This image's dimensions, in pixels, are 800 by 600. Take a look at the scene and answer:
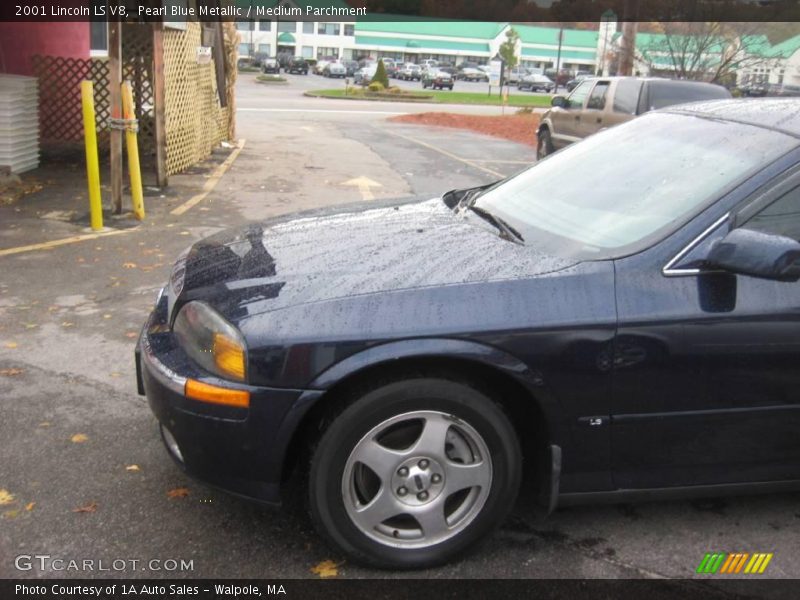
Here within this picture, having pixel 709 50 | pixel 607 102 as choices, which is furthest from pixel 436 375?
pixel 709 50

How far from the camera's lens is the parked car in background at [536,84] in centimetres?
6669

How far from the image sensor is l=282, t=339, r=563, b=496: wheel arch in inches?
107

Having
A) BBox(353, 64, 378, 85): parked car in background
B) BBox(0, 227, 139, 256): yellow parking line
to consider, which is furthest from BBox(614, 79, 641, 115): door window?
BBox(353, 64, 378, 85): parked car in background

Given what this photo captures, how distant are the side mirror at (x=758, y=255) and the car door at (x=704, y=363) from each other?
0.11 metres

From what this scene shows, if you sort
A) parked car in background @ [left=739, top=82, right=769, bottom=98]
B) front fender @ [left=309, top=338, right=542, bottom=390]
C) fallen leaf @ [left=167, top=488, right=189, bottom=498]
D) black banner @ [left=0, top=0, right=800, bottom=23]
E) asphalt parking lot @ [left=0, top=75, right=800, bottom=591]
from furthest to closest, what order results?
parked car in background @ [left=739, top=82, right=769, bottom=98], black banner @ [left=0, top=0, right=800, bottom=23], fallen leaf @ [left=167, top=488, right=189, bottom=498], asphalt parking lot @ [left=0, top=75, right=800, bottom=591], front fender @ [left=309, top=338, right=542, bottom=390]

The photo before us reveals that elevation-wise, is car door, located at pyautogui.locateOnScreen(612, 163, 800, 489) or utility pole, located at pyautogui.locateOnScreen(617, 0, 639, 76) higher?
utility pole, located at pyautogui.locateOnScreen(617, 0, 639, 76)

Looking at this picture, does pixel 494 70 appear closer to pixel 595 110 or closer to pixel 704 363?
pixel 595 110

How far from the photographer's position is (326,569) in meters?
2.94

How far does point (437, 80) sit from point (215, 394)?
55971 millimetres

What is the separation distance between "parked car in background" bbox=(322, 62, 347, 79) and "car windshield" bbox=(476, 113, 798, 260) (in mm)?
63234

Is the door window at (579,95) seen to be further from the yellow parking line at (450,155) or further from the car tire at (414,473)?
the car tire at (414,473)

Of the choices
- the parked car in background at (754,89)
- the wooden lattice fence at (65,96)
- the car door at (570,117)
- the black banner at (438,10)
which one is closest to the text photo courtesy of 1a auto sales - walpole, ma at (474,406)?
the black banner at (438,10)

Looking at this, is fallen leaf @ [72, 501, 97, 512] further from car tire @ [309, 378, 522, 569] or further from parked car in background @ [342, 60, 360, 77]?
parked car in background @ [342, 60, 360, 77]
